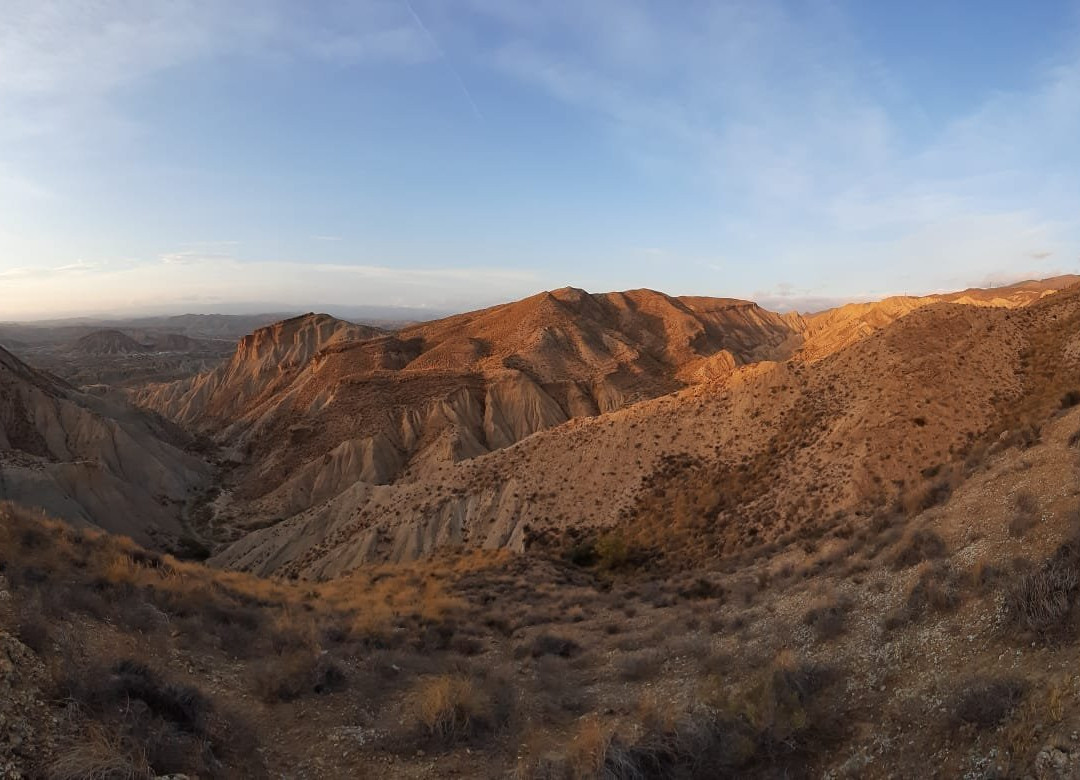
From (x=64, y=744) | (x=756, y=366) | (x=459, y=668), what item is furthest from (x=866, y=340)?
(x=64, y=744)

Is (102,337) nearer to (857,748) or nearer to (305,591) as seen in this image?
(305,591)

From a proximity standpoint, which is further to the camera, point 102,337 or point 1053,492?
point 102,337

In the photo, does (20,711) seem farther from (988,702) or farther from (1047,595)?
(1047,595)

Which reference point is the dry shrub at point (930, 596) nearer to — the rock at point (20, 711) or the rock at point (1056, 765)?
the rock at point (1056, 765)

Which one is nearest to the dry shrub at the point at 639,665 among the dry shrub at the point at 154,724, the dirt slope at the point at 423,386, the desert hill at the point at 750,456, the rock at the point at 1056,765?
the dry shrub at the point at 154,724

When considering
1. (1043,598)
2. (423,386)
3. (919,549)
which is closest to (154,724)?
(1043,598)

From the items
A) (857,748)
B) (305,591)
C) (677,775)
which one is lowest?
(305,591)
